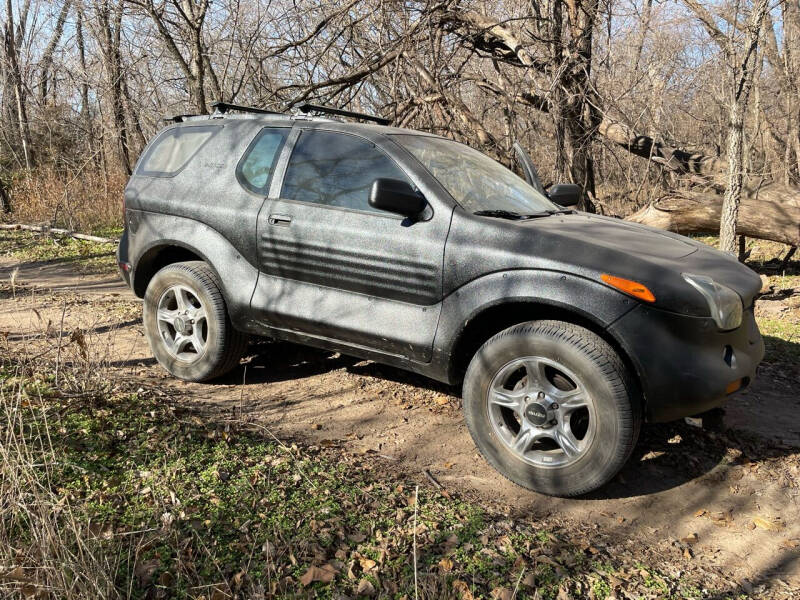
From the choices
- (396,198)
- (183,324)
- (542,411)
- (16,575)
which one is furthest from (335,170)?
(16,575)

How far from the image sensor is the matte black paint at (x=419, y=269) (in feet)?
10.1

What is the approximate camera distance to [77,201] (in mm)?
14000

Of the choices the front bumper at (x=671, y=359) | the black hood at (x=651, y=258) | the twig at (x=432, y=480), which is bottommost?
the twig at (x=432, y=480)

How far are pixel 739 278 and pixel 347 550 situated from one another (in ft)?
8.39

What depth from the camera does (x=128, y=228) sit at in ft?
16.1

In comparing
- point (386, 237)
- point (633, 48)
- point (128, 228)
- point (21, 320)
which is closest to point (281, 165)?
point (386, 237)

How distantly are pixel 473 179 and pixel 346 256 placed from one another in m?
0.98

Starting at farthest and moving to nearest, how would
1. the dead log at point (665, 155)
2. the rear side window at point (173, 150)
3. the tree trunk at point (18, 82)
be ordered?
1. the tree trunk at point (18, 82)
2. the dead log at point (665, 155)
3. the rear side window at point (173, 150)

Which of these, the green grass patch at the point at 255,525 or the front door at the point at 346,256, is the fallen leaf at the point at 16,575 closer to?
the green grass patch at the point at 255,525

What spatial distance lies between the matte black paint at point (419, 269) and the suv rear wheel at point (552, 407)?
14 cm

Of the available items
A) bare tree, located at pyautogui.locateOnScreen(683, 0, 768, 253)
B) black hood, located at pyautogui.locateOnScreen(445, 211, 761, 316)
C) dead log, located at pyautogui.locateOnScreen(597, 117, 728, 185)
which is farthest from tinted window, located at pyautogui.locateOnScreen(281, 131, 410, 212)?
dead log, located at pyautogui.locateOnScreen(597, 117, 728, 185)

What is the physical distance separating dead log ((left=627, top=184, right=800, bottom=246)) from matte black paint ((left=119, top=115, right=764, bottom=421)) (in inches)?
201

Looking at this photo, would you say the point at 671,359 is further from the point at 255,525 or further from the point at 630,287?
the point at 255,525

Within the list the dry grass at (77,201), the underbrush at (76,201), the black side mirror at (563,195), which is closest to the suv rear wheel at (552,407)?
the black side mirror at (563,195)
